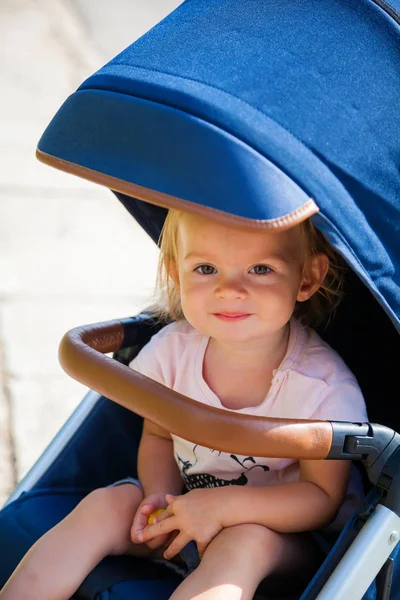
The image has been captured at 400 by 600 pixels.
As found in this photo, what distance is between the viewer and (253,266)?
1.42 metres

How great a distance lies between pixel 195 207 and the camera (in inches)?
43.6

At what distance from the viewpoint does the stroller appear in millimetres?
1113

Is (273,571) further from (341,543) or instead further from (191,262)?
(191,262)

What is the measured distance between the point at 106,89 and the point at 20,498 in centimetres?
77

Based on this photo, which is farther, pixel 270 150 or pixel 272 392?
pixel 272 392

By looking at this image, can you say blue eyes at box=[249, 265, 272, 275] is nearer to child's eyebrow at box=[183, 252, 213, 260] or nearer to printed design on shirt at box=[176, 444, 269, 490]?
child's eyebrow at box=[183, 252, 213, 260]

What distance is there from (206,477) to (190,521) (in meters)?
0.16

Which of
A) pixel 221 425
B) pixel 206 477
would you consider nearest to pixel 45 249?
pixel 206 477

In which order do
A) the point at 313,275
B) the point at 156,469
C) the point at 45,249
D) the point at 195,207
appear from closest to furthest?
the point at 195,207, the point at 313,275, the point at 156,469, the point at 45,249

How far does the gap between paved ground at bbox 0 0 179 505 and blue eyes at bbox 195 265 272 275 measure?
991 mm

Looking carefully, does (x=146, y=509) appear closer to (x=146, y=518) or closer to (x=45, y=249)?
(x=146, y=518)

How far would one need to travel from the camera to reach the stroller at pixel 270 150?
1.11 m

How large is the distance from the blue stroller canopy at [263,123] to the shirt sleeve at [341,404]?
235 millimetres

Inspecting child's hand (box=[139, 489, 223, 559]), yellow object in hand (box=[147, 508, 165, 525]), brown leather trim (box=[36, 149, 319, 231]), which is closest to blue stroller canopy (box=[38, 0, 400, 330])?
brown leather trim (box=[36, 149, 319, 231])
